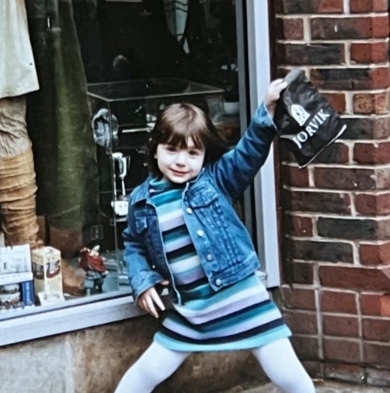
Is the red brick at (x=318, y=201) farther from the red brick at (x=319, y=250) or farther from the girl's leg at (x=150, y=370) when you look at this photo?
the girl's leg at (x=150, y=370)

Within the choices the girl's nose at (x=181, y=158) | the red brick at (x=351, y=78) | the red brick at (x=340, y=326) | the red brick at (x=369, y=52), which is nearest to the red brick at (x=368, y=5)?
the red brick at (x=369, y=52)

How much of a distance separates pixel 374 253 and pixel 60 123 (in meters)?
1.35

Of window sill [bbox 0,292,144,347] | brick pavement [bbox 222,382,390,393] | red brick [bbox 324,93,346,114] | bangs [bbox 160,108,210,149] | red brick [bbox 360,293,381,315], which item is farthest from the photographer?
brick pavement [bbox 222,382,390,393]

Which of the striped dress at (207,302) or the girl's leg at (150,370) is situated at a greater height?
the striped dress at (207,302)

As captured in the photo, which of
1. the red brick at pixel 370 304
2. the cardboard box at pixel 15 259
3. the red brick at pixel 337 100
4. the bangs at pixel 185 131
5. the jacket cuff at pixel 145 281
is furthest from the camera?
the red brick at pixel 370 304

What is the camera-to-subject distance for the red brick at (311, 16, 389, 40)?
15.6 ft

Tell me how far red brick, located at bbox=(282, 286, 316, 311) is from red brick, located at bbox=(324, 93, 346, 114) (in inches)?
30.1

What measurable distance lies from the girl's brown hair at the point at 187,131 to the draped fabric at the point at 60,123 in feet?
1.70

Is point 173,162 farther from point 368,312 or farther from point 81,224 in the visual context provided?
point 368,312

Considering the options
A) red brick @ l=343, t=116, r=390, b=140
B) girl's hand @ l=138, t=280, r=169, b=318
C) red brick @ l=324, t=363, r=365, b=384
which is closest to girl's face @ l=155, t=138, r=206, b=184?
girl's hand @ l=138, t=280, r=169, b=318

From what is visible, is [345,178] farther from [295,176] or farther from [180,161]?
[180,161]

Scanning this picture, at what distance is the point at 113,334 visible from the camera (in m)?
4.80

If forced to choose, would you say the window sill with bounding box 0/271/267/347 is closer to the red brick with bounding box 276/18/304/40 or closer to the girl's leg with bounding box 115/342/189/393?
the girl's leg with bounding box 115/342/189/393

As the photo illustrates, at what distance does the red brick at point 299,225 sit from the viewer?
498 cm
